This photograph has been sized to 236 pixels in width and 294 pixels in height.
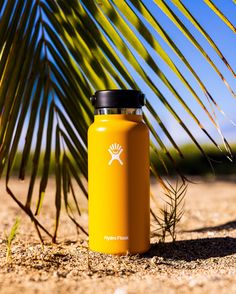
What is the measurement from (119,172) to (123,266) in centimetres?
Answer: 31

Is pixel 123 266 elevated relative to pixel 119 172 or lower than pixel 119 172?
lower

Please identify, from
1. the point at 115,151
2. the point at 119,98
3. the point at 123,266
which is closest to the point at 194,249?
the point at 123,266

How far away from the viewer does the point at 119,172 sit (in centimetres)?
184

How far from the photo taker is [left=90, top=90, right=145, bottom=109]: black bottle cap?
1817 millimetres

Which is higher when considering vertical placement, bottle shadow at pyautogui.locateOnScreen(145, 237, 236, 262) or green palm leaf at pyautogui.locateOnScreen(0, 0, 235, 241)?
green palm leaf at pyautogui.locateOnScreen(0, 0, 235, 241)

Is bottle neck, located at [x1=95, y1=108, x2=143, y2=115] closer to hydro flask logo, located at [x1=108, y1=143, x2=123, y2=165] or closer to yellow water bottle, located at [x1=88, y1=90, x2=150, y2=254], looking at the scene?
yellow water bottle, located at [x1=88, y1=90, x2=150, y2=254]

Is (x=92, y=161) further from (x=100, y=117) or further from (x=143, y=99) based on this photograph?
(x=143, y=99)

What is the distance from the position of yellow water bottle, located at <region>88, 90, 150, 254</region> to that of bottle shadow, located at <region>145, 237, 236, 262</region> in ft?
0.52

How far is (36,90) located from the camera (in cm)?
220

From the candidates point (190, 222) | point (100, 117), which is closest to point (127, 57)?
point (100, 117)

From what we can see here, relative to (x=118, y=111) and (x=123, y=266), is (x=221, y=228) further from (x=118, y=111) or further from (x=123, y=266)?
(x=118, y=111)

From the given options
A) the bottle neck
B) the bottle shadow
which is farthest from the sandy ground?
the bottle neck

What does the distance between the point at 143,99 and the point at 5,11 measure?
2.00 feet

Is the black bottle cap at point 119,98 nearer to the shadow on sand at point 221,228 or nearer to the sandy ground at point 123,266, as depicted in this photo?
the sandy ground at point 123,266
